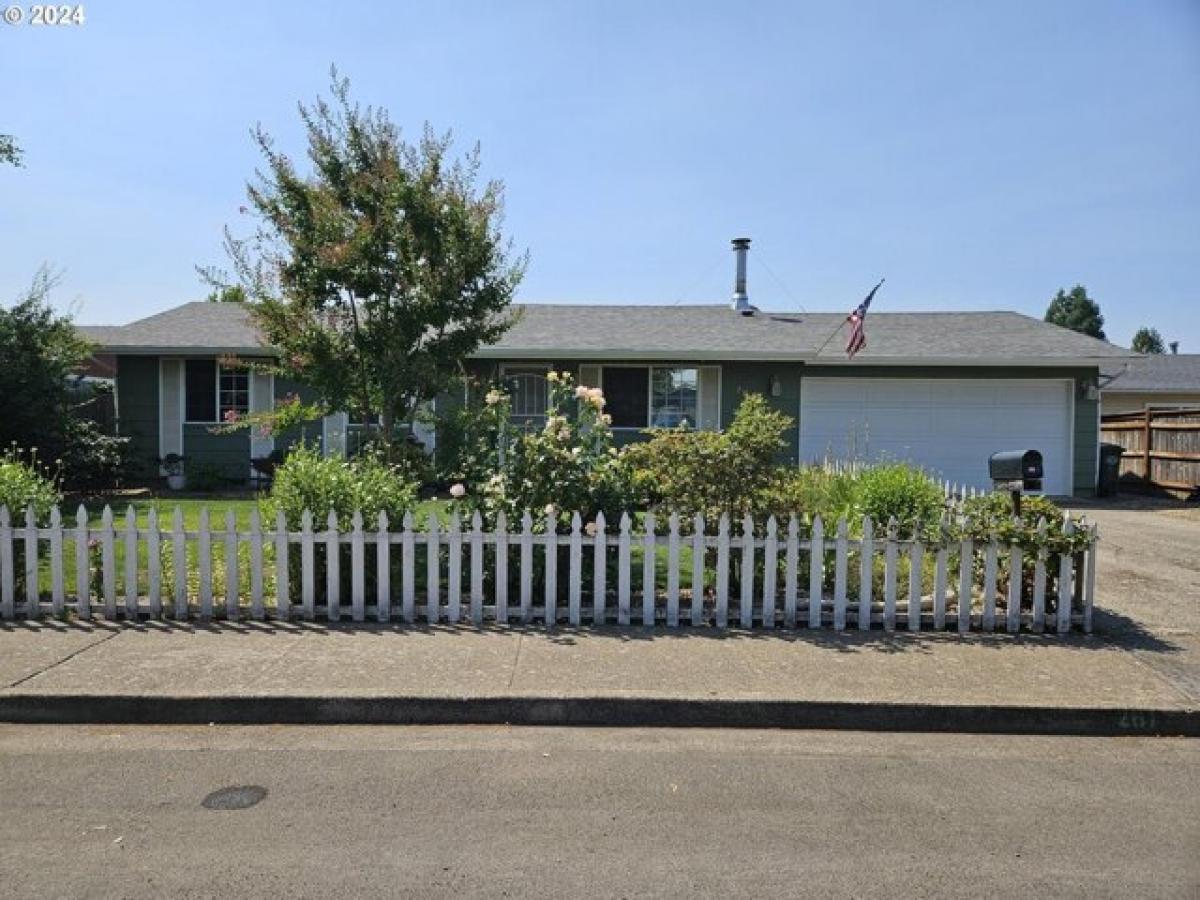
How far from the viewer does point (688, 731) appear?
452cm

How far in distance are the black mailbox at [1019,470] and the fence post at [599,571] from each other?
3.21m

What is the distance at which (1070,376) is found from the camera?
15.8 m

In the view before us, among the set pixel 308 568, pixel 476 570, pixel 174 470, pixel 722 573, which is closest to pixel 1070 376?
pixel 722 573

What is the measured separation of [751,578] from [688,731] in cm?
176

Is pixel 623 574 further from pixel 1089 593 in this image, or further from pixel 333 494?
pixel 1089 593

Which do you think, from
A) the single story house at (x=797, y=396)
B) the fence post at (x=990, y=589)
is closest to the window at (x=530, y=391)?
the single story house at (x=797, y=396)

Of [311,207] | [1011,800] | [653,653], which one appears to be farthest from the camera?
[311,207]

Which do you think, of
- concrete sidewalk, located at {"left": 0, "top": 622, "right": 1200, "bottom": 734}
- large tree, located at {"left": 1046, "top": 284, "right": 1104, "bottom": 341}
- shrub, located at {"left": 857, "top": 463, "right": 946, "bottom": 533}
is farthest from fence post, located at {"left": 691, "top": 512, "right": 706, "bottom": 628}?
large tree, located at {"left": 1046, "top": 284, "right": 1104, "bottom": 341}

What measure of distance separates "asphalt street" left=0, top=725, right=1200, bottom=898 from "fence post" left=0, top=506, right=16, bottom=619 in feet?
6.74

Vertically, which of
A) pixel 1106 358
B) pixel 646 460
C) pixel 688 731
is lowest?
pixel 688 731

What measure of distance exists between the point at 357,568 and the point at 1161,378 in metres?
30.2

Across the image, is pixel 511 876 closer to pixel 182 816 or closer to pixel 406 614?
pixel 182 816

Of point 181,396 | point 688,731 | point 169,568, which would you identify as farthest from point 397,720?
point 181,396

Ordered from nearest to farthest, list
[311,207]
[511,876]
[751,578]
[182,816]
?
1. [511,876]
2. [182,816]
3. [751,578]
4. [311,207]
